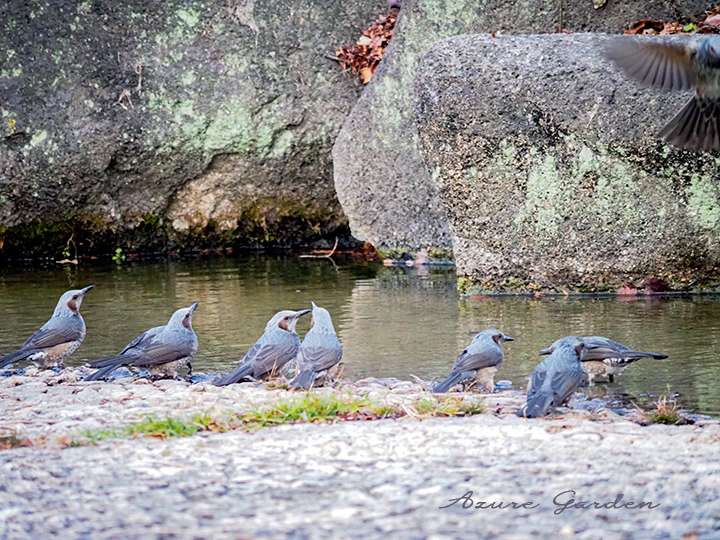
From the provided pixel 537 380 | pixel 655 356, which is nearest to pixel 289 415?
pixel 537 380

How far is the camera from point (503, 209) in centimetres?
1031

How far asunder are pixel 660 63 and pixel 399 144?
461 cm

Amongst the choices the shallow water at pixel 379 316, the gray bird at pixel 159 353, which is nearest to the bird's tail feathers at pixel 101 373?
the gray bird at pixel 159 353

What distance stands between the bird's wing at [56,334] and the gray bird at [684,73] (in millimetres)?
4143

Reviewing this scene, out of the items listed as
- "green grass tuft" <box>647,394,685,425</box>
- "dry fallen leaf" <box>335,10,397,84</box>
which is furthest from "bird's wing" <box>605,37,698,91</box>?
"dry fallen leaf" <box>335,10,397,84</box>

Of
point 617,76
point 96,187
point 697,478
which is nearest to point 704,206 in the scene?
point 617,76

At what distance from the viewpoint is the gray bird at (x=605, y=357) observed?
7016 millimetres

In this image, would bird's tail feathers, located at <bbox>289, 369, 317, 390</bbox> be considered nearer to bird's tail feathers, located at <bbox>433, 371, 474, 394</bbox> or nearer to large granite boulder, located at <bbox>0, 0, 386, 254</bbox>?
bird's tail feathers, located at <bbox>433, 371, 474, 394</bbox>

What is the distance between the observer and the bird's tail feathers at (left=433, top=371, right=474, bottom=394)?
6785 mm

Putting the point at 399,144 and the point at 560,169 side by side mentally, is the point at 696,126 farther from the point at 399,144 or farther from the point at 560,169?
the point at 399,144

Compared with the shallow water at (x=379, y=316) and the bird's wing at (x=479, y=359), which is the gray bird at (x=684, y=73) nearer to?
the shallow water at (x=379, y=316)

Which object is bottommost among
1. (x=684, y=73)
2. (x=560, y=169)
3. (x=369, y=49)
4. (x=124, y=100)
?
(x=560, y=169)

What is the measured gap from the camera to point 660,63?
8.29 m

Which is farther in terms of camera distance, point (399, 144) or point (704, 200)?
point (399, 144)
